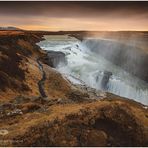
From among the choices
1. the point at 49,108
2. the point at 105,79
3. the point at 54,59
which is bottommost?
the point at 49,108

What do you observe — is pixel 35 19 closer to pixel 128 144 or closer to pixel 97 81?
pixel 97 81

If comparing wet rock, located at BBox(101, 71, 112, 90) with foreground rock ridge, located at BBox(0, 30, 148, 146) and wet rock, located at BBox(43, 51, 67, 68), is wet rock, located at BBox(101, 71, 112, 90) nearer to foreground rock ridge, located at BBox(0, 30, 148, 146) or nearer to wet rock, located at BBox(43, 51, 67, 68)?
foreground rock ridge, located at BBox(0, 30, 148, 146)

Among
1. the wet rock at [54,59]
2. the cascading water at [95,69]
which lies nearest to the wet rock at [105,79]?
the cascading water at [95,69]

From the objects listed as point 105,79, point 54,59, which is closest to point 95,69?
point 105,79

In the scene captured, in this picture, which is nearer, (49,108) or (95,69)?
(49,108)

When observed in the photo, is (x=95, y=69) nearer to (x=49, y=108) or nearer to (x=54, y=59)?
(x=54, y=59)

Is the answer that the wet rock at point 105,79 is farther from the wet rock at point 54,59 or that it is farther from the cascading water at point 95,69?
the wet rock at point 54,59

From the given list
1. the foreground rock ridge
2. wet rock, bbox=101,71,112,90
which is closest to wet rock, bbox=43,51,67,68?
the foreground rock ridge
